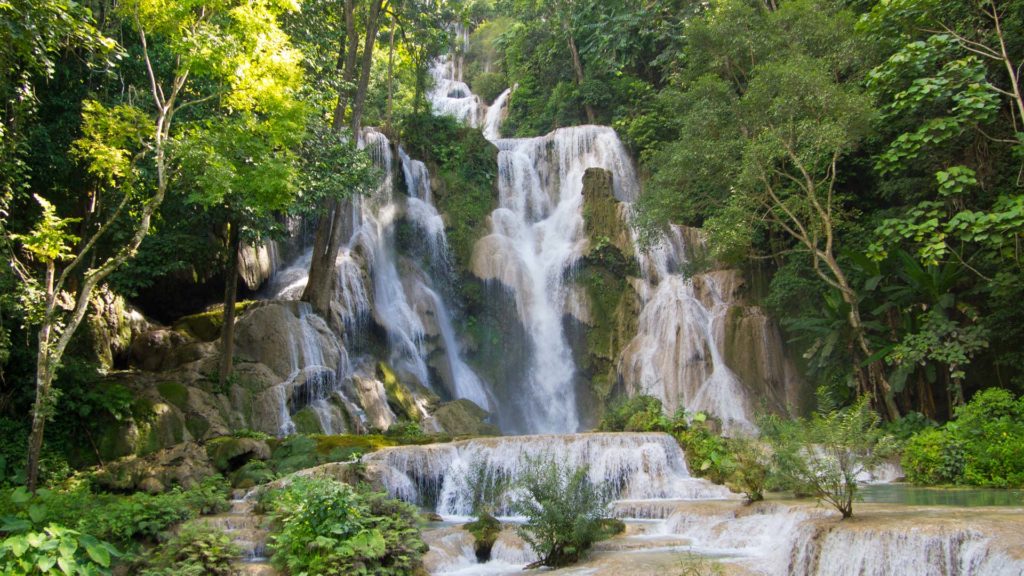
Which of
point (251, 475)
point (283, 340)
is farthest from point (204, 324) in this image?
point (251, 475)

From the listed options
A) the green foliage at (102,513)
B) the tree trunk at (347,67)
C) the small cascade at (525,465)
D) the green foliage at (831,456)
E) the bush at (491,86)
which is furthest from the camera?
the bush at (491,86)

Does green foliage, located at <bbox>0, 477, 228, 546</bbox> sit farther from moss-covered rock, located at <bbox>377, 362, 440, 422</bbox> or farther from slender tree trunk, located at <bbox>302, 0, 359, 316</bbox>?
slender tree trunk, located at <bbox>302, 0, 359, 316</bbox>

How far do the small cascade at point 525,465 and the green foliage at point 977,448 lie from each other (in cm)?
325

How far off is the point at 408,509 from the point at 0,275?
23.3 ft

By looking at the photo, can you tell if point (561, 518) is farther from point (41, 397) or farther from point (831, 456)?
point (41, 397)

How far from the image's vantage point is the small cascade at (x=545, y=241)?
68.8 feet

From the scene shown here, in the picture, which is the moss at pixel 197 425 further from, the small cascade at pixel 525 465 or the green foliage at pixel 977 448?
the green foliage at pixel 977 448

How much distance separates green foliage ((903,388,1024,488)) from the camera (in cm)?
959

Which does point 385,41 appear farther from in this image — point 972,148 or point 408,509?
point 408,509

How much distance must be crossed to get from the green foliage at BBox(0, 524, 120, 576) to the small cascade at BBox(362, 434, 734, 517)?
4.89 m

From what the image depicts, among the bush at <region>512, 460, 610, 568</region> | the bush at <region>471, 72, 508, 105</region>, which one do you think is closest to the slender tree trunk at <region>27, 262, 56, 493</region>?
the bush at <region>512, 460, 610, 568</region>

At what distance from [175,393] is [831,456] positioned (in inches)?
484

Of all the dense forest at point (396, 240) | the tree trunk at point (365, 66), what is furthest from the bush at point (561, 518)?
the tree trunk at point (365, 66)

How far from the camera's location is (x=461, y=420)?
1712cm
